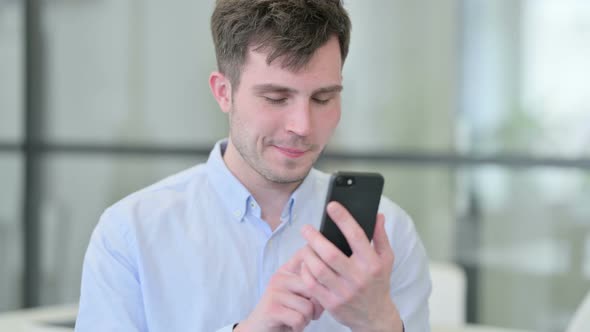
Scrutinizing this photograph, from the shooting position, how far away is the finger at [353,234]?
1.23 meters

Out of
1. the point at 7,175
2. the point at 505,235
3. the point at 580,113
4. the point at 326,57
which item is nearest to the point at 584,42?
the point at 580,113

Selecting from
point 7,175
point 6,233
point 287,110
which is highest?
point 287,110

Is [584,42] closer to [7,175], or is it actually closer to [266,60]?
[266,60]

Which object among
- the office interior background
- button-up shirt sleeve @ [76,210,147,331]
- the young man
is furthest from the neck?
the office interior background

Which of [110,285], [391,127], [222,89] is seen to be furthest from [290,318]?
[391,127]

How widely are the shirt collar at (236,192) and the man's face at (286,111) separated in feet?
0.32

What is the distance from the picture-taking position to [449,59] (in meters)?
4.11

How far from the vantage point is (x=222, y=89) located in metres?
1.65

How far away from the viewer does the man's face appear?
148 centimetres

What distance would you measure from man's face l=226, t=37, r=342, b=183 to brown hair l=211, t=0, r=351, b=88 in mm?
18

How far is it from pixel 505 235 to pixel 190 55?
76.1 inches

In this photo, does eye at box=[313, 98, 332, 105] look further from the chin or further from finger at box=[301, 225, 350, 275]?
finger at box=[301, 225, 350, 275]

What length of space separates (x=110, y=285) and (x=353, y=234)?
534 mm

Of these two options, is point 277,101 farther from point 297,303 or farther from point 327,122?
point 297,303
